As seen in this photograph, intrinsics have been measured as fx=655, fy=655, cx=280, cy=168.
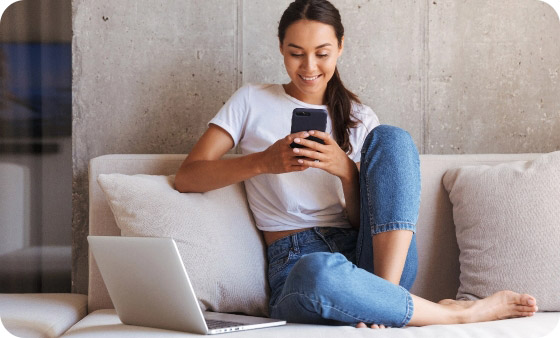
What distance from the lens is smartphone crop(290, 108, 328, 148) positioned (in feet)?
5.99

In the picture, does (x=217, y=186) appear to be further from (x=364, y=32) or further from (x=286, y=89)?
(x=364, y=32)

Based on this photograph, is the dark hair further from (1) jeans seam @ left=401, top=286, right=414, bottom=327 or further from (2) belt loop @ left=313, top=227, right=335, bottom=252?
(1) jeans seam @ left=401, top=286, right=414, bottom=327

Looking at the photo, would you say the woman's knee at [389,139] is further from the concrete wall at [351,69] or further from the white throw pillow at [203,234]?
the concrete wall at [351,69]

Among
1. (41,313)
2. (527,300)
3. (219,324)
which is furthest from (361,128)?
(41,313)

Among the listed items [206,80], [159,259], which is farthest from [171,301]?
[206,80]

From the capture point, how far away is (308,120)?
1834 mm

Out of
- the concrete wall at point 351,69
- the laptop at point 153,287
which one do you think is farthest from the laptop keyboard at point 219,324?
the concrete wall at point 351,69

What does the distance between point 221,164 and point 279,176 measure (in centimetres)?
19

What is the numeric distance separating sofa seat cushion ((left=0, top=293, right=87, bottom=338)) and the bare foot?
1.09 metres

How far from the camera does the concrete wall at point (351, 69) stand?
99.7 inches

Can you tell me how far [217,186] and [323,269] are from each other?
60cm

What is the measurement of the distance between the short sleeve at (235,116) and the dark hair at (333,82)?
239mm

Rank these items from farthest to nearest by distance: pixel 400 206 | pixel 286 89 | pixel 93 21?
pixel 93 21, pixel 286 89, pixel 400 206

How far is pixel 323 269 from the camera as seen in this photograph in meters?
1.54
